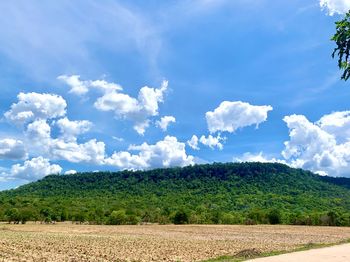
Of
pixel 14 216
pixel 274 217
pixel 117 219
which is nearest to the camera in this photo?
pixel 274 217

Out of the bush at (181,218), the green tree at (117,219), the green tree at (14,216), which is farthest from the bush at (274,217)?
the green tree at (14,216)

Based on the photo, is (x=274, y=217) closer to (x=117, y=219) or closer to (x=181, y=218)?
(x=181, y=218)

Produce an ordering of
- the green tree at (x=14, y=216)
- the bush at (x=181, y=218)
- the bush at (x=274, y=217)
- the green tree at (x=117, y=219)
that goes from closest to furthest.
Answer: the bush at (x=274, y=217) → the bush at (x=181, y=218) → the green tree at (x=117, y=219) → the green tree at (x=14, y=216)

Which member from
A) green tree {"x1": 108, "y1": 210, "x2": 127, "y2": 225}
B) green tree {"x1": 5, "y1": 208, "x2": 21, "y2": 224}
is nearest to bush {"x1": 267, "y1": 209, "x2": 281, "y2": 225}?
green tree {"x1": 108, "y1": 210, "x2": 127, "y2": 225}

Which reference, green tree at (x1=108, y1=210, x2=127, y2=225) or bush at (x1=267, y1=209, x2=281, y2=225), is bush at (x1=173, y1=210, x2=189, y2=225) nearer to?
green tree at (x1=108, y1=210, x2=127, y2=225)

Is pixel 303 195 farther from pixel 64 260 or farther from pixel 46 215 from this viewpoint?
pixel 64 260

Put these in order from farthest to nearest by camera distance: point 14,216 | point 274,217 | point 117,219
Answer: point 14,216 → point 117,219 → point 274,217

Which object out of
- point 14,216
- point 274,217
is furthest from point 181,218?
point 14,216

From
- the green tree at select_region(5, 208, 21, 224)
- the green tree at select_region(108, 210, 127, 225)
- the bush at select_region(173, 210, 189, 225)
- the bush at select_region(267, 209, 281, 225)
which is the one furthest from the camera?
the green tree at select_region(5, 208, 21, 224)

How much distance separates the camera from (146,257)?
31.6m

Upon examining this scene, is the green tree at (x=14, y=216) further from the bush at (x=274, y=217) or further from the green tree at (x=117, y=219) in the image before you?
the bush at (x=274, y=217)

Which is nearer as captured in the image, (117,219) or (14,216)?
(117,219)

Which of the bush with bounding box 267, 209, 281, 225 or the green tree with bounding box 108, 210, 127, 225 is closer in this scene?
the bush with bounding box 267, 209, 281, 225

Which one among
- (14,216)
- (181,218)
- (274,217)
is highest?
(14,216)
